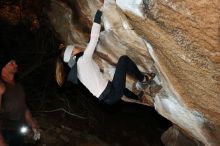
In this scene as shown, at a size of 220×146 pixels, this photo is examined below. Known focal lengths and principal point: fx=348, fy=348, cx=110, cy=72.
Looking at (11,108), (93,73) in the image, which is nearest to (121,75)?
(93,73)

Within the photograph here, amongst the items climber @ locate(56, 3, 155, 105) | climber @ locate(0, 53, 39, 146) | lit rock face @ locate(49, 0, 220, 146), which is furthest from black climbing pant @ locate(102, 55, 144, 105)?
climber @ locate(0, 53, 39, 146)

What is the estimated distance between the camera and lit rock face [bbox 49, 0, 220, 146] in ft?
9.46

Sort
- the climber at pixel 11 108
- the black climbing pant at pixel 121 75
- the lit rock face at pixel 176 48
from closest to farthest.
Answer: the lit rock face at pixel 176 48 < the climber at pixel 11 108 < the black climbing pant at pixel 121 75

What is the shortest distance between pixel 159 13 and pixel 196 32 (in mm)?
382

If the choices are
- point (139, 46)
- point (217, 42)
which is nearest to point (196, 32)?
point (217, 42)

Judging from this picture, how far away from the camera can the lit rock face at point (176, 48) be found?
9.46 ft

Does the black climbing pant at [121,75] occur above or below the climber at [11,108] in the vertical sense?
above

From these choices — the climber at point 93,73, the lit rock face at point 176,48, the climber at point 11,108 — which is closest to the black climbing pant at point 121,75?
the climber at point 93,73

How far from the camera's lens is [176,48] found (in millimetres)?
3311

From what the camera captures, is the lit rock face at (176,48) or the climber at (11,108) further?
the climber at (11,108)

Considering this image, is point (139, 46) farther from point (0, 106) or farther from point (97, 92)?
point (0, 106)

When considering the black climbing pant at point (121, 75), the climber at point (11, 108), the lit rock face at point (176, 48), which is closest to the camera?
the lit rock face at point (176, 48)

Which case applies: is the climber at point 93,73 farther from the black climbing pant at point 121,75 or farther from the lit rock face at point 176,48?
the lit rock face at point 176,48

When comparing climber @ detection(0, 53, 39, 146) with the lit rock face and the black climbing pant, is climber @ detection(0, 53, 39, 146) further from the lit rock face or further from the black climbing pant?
the lit rock face
